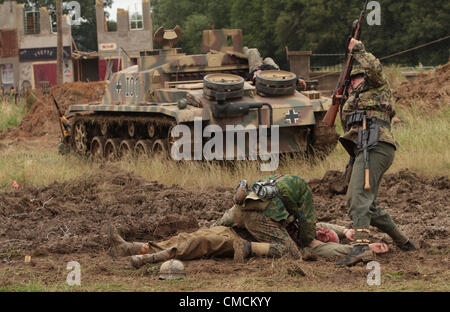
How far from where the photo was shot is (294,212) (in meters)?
6.99

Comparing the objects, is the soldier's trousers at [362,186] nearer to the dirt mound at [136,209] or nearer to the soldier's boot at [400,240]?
the soldier's boot at [400,240]

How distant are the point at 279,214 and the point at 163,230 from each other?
1.74 m

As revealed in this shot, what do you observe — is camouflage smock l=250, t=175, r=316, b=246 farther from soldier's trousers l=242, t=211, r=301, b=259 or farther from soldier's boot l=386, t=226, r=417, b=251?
soldier's boot l=386, t=226, r=417, b=251

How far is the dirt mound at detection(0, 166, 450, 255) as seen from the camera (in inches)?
318

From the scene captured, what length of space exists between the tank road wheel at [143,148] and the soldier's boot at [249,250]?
7.66 metres

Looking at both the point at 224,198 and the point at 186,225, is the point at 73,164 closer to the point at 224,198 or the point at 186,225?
the point at 224,198

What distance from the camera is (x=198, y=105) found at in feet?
43.4

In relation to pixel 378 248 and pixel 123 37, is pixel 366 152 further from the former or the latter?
pixel 123 37

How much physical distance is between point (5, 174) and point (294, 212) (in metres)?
7.13

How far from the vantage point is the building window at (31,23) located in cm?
5094

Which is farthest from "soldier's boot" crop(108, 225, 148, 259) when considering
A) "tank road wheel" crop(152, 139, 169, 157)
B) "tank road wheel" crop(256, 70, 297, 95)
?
"tank road wheel" crop(256, 70, 297, 95)

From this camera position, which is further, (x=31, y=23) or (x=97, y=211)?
(x=31, y=23)

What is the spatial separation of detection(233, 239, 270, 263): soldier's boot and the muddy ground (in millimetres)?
100

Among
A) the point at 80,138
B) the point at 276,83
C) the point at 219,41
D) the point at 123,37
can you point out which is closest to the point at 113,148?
the point at 80,138
